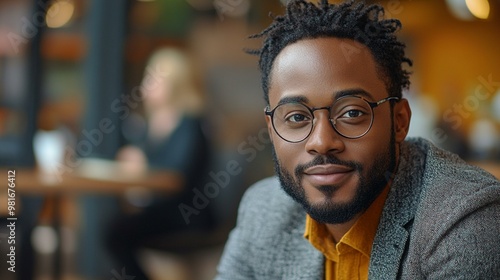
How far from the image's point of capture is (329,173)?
1326mm

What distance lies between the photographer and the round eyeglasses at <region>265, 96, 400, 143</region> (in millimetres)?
1317

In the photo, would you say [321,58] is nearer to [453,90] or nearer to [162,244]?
[162,244]

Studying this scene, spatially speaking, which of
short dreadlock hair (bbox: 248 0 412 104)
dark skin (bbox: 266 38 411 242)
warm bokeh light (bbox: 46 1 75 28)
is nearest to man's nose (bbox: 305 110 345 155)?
dark skin (bbox: 266 38 411 242)

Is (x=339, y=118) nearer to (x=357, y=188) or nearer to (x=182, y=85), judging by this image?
(x=357, y=188)

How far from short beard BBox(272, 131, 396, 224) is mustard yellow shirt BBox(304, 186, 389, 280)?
0.05 m

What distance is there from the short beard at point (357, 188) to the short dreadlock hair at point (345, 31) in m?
0.14

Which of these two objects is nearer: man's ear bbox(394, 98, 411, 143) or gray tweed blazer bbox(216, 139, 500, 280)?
gray tweed blazer bbox(216, 139, 500, 280)

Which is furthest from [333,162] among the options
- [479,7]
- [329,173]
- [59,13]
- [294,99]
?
[59,13]

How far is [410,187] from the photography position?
1437 millimetres

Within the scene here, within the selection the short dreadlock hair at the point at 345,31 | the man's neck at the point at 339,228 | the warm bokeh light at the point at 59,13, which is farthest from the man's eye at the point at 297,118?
the warm bokeh light at the point at 59,13

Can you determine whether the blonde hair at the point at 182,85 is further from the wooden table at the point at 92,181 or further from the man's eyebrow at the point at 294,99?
the man's eyebrow at the point at 294,99

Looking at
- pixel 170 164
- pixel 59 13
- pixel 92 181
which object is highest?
pixel 59 13

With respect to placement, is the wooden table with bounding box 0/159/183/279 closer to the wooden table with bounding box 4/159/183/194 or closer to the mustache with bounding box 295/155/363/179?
the wooden table with bounding box 4/159/183/194

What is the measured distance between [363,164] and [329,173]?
2.6 inches
